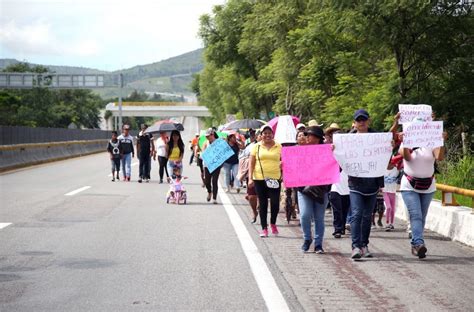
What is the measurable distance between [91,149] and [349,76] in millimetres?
31712

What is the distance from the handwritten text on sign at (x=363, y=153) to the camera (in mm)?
10172

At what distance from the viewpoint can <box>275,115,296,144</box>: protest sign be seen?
14523 mm

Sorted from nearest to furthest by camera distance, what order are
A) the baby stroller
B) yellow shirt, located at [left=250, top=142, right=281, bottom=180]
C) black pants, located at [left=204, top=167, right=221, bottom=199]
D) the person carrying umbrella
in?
yellow shirt, located at [left=250, top=142, right=281, bottom=180]
the baby stroller
black pants, located at [left=204, top=167, right=221, bottom=199]
the person carrying umbrella

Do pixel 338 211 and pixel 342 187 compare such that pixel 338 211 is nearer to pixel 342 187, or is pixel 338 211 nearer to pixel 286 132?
pixel 342 187

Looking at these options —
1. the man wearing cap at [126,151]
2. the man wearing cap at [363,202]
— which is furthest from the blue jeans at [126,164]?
the man wearing cap at [363,202]

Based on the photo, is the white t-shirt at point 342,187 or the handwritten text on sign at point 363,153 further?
the white t-shirt at point 342,187

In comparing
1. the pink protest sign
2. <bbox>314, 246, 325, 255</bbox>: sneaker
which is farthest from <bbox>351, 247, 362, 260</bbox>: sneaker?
the pink protest sign

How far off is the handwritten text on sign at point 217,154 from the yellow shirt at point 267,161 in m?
5.36

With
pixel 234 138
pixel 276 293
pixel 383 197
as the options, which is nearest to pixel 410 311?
pixel 276 293

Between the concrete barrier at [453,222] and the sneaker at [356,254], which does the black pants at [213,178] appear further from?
the sneaker at [356,254]

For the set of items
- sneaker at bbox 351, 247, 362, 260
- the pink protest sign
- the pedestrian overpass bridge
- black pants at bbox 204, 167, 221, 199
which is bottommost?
sneaker at bbox 351, 247, 362, 260

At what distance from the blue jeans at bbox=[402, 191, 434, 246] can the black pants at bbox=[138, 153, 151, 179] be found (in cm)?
1648

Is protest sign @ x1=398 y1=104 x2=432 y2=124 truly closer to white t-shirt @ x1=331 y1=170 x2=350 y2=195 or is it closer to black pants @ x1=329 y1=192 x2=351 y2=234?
white t-shirt @ x1=331 y1=170 x2=350 y2=195

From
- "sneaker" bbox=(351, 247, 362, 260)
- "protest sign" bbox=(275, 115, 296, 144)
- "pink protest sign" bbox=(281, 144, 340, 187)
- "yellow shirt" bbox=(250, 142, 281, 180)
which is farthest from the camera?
"protest sign" bbox=(275, 115, 296, 144)
